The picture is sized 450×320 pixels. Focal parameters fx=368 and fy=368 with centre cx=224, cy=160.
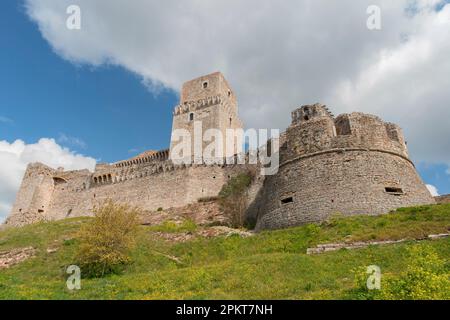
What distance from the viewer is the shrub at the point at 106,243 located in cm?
1625

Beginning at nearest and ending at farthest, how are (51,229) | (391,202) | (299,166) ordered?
(391,202) < (299,166) < (51,229)

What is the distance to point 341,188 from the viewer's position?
19.1 meters

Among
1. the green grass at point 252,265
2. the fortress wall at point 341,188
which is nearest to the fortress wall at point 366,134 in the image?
the fortress wall at point 341,188

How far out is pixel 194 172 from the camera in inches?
1499

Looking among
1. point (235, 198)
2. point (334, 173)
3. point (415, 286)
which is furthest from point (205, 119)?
point (415, 286)

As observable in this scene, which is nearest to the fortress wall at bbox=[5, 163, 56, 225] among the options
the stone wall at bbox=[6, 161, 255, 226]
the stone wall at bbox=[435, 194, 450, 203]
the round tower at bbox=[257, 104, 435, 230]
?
the stone wall at bbox=[6, 161, 255, 226]

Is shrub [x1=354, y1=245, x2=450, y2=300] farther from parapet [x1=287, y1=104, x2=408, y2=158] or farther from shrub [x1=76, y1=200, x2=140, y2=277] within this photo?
parapet [x1=287, y1=104, x2=408, y2=158]

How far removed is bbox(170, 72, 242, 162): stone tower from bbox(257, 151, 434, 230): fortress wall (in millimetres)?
24112

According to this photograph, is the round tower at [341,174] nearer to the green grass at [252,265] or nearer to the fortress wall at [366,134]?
the fortress wall at [366,134]
